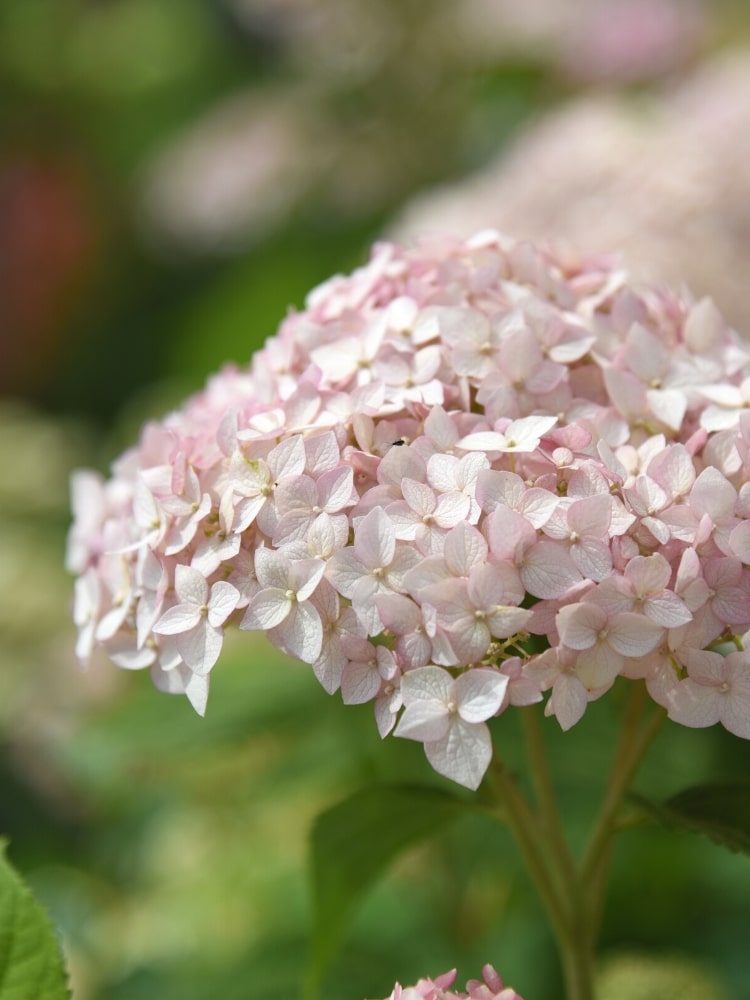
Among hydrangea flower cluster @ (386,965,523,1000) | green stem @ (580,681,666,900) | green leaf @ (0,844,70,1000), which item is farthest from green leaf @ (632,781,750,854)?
green leaf @ (0,844,70,1000)

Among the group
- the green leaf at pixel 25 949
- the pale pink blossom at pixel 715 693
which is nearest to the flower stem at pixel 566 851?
the pale pink blossom at pixel 715 693

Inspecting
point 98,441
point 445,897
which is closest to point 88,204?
point 98,441

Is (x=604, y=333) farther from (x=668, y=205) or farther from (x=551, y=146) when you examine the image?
(x=551, y=146)

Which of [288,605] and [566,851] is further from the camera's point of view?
[566,851]

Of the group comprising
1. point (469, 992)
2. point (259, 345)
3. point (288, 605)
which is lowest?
point (469, 992)

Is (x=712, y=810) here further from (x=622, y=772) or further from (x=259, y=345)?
(x=259, y=345)

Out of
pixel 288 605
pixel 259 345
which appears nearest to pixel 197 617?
pixel 288 605

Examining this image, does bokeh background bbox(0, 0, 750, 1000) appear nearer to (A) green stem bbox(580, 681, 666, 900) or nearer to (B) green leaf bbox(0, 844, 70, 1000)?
(A) green stem bbox(580, 681, 666, 900)
